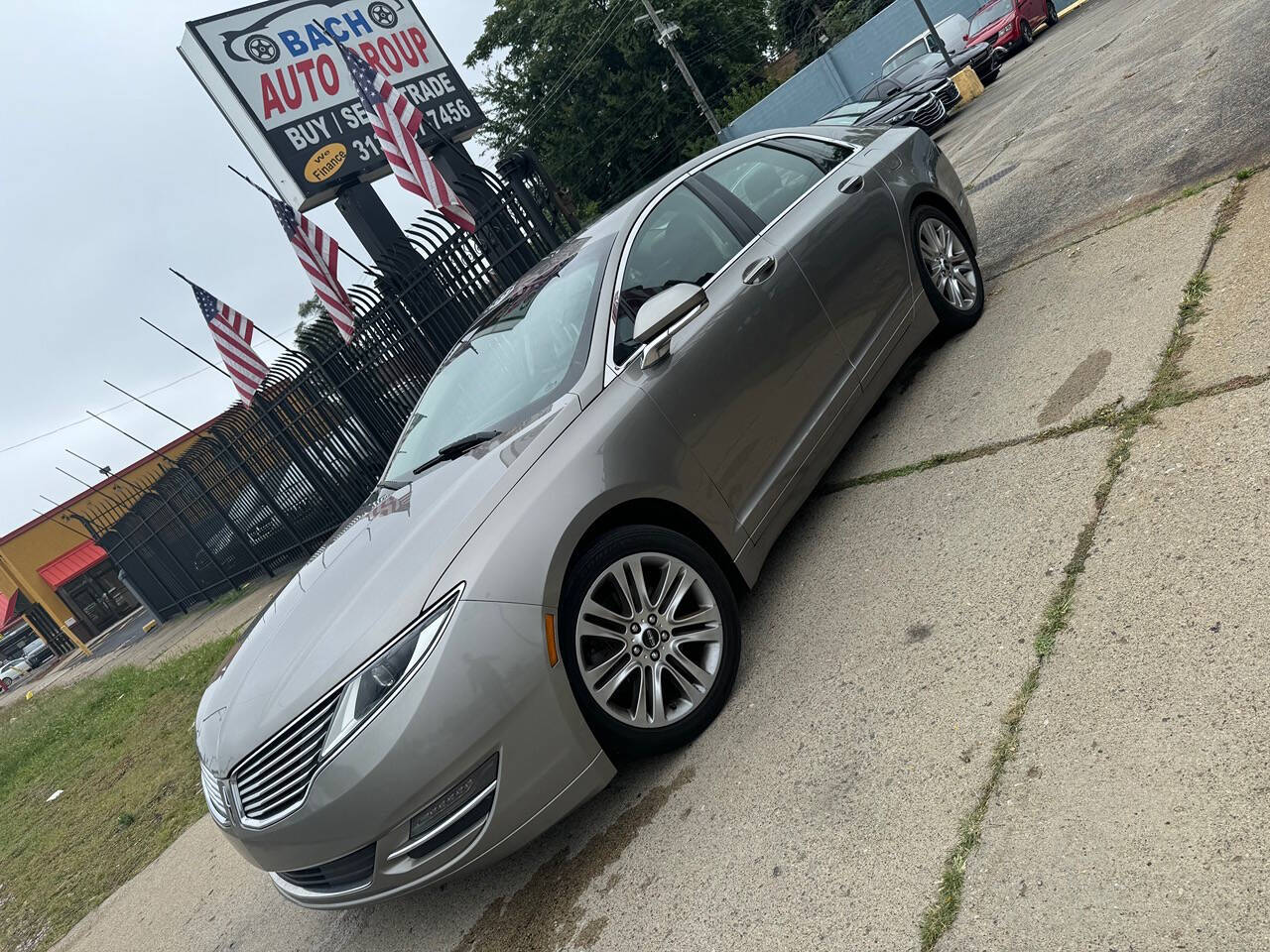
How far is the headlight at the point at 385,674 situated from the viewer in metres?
2.65

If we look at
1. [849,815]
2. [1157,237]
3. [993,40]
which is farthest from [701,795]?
[993,40]

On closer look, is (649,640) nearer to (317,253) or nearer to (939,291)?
(939,291)

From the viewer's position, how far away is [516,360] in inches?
156

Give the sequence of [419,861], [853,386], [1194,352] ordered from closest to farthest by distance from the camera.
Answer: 1. [419,861]
2. [1194,352]
3. [853,386]

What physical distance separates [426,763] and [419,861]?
344mm

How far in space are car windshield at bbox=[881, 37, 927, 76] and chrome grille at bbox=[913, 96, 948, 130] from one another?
6012 millimetres

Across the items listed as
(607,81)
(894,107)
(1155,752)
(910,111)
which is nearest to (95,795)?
(1155,752)

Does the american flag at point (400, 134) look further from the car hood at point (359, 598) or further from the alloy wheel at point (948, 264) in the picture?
the car hood at point (359, 598)

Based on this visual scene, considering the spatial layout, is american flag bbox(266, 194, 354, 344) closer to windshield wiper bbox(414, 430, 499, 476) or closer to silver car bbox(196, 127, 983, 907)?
silver car bbox(196, 127, 983, 907)

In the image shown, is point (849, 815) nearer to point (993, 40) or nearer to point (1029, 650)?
point (1029, 650)

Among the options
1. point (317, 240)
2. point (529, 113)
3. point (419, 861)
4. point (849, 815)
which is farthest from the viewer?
point (529, 113)

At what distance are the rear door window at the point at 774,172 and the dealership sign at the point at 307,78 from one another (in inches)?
309

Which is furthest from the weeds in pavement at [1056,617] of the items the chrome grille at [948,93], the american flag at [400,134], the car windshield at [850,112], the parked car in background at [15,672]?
the parked car in background at [15,672]

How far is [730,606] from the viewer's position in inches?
132
